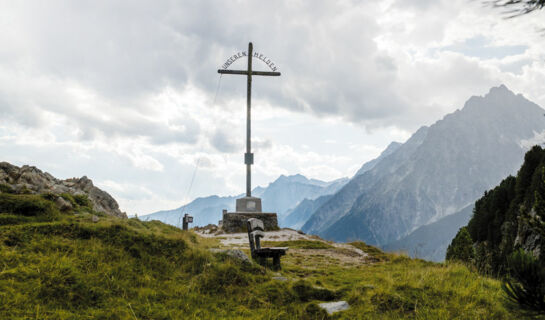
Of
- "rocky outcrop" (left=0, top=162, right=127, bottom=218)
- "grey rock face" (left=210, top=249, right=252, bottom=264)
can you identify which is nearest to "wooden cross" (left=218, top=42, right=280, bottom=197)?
"rocky outcrop" (left=0, top=162, right=127, bottom=218)

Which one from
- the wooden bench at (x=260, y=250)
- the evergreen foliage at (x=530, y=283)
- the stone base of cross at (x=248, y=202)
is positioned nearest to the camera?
the evergreen foliage at (x=530, y=283)

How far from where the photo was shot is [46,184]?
1301 centimetres

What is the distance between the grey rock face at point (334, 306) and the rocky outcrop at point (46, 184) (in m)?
10.1

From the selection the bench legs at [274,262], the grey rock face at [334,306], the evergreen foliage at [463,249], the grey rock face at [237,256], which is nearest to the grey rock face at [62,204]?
the grey rock face at [237,256]

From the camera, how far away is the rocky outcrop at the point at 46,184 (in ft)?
39.2

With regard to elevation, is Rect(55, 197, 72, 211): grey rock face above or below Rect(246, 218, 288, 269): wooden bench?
above

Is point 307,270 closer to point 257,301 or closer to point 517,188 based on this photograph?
point 257,301

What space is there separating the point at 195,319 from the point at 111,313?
1394 mm

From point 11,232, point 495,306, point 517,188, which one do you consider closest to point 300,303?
point 495,306

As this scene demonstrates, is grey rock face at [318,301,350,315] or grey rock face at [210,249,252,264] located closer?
grey rock face at [318,301,350,315]

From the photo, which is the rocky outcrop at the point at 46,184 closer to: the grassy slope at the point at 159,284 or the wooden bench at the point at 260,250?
the grassy slope at the point at 159,284

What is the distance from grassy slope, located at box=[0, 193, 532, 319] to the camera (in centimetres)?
589

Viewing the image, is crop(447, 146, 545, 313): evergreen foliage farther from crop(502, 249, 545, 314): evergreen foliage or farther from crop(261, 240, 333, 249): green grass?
crop(261, 240, 333, 249): green grass

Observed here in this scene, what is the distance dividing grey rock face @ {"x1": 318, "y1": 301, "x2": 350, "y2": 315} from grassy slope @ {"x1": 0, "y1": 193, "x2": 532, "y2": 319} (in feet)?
0.71
